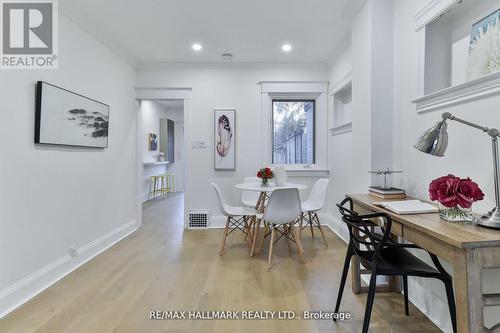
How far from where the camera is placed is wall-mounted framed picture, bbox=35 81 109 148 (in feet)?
7.25

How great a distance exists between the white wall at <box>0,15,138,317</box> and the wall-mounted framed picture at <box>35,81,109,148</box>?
0.22 ft

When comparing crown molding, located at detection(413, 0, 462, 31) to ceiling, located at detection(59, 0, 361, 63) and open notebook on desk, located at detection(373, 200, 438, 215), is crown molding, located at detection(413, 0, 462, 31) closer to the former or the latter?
ceiling, located at detection(59, 0, 361, 63)

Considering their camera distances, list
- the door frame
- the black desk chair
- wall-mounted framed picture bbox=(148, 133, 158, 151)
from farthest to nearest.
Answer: wall-mounted framed picture bbox=(148, 133, 158, 151), the door frame, the black desk chair

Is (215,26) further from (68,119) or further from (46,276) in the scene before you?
(46,276)

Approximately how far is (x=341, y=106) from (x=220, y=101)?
6.23 feet

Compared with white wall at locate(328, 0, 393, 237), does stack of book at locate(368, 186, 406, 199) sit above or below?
below

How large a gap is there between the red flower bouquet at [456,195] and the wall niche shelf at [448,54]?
0.51 metres

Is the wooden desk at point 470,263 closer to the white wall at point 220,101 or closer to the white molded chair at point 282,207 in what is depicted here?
the white molded chair at point 282,207

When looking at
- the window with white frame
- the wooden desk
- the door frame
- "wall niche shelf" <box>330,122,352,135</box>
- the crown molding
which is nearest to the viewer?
the wooden desk

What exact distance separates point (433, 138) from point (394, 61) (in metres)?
1.24

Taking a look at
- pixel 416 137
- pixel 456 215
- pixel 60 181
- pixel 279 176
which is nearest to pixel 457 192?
pixel 456 215

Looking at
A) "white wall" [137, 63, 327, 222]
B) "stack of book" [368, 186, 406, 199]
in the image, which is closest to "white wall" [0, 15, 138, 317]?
"white wall" [137, 63, 327, 222]

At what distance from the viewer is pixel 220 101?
4129 millimetres

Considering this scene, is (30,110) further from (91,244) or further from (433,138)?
(433,138)
